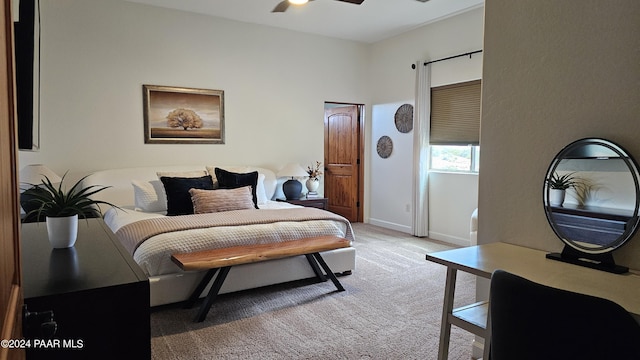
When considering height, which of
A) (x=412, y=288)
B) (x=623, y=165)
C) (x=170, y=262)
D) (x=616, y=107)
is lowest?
(x=412, y=288)

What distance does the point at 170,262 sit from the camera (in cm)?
313

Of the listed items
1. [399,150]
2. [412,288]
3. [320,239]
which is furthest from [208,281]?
[399,150]

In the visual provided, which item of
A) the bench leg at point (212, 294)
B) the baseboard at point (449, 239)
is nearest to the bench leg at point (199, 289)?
the bench leg at point (212, 294)

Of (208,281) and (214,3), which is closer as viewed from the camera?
(208,281)

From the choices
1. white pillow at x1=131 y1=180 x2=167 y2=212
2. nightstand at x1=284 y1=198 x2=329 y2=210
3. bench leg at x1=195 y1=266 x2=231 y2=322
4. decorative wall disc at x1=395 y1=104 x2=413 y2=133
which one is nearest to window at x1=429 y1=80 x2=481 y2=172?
decorative wall disc at x1=395 y1=104 x2=413 y2=133

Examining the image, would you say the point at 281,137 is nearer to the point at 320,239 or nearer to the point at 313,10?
the point at 313,10

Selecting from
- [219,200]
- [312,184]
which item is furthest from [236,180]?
[312,184]

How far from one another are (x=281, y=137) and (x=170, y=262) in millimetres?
3195

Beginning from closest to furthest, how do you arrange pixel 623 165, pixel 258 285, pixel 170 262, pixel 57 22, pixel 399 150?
pixel 623 165, pixel 170 262, pixel 258 285, pixel 57 22, pixel 399 150

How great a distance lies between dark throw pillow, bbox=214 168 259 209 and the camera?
4707 millimetres

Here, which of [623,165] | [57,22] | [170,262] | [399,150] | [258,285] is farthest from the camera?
[399,150]

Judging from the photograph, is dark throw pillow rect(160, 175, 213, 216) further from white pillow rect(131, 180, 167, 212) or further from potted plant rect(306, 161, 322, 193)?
potted plant rect(306, 161, 322, 193)

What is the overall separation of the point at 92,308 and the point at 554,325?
135 centimetres

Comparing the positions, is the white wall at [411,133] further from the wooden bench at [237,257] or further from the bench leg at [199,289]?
the bench leg at [199,289]
